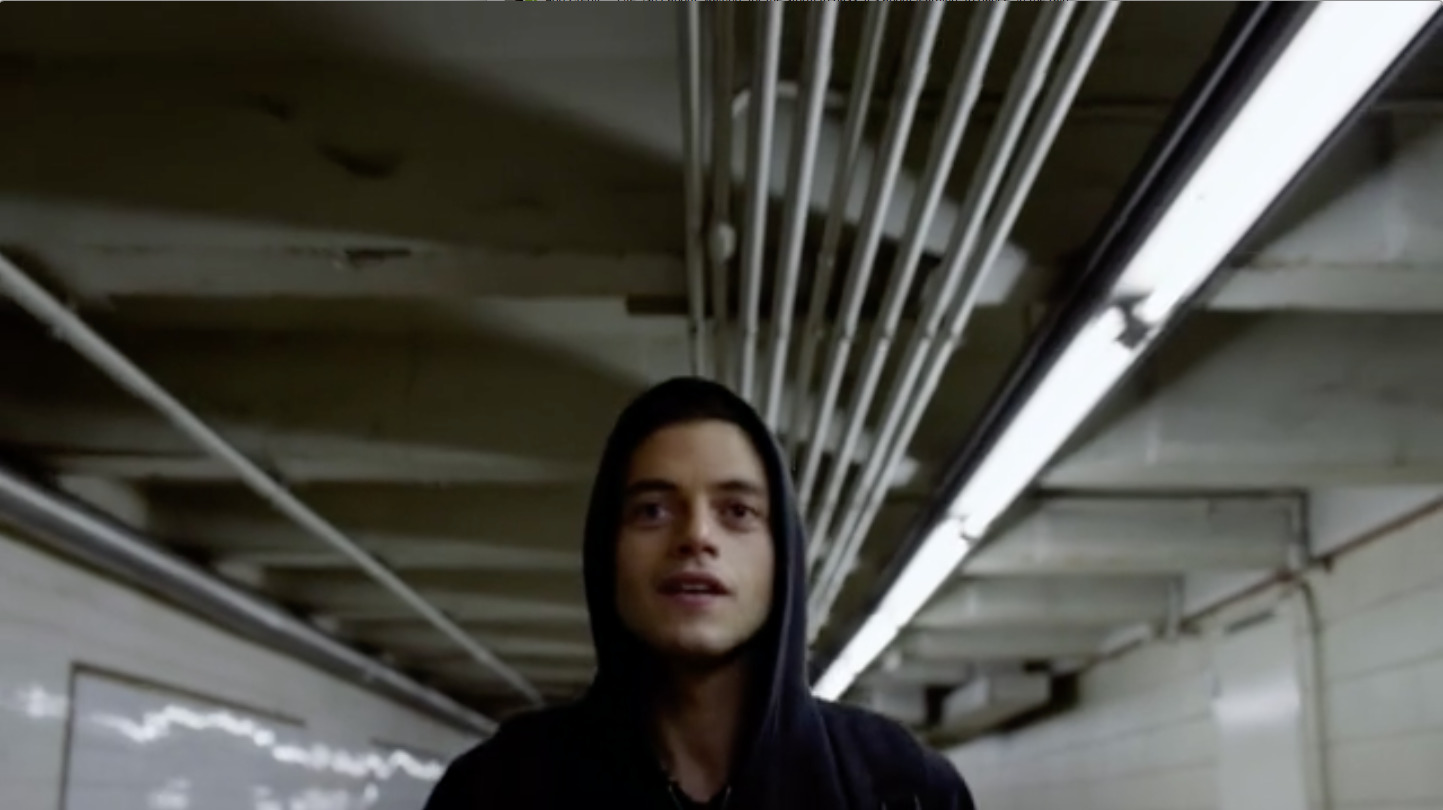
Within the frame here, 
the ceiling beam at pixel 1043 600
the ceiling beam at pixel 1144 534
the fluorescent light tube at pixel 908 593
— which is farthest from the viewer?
the ceiling beam at pixel 1043 600

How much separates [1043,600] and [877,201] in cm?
438

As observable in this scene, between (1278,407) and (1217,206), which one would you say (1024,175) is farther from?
(1278,407)

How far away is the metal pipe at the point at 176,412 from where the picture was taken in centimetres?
272

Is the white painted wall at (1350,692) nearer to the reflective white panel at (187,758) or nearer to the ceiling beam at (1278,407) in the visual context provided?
the ceiling beam at (1278,407)

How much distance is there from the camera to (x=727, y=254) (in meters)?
2.52

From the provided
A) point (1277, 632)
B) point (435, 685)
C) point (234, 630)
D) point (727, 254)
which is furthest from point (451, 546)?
point (435, 685)

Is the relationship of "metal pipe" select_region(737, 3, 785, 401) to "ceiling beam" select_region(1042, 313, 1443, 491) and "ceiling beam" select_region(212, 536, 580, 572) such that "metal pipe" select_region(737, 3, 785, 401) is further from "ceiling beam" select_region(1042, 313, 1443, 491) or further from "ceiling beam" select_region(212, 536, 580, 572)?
"ceiling beam" select_region(212, 536, 580, 572)

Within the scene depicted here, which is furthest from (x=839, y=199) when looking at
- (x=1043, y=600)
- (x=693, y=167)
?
(x=1043, y=600)

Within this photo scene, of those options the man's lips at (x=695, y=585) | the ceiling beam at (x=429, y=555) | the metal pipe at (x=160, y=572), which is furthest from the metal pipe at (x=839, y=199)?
the ceiling beam at (x=429, y=555)

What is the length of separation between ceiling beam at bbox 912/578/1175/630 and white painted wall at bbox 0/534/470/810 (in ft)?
7.35

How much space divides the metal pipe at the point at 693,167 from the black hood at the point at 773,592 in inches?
18.4

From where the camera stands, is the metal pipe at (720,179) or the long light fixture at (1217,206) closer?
the long light fixture at (1217,206)

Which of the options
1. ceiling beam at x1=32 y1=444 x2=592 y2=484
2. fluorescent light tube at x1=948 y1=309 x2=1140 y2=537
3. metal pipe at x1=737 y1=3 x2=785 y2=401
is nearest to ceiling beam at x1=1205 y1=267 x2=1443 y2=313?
fluorescent light tube at x1=948 y1=309 x2=1140 y2=537

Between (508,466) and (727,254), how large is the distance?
4.95 feet
